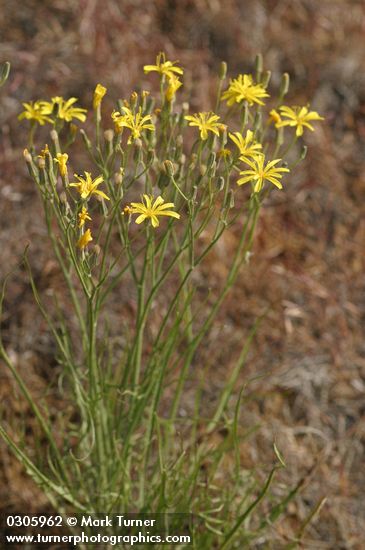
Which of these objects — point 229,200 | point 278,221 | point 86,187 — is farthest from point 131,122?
point 278,221

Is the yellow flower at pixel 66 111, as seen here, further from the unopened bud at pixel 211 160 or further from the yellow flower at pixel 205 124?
the unopened bud at pixel 211 160

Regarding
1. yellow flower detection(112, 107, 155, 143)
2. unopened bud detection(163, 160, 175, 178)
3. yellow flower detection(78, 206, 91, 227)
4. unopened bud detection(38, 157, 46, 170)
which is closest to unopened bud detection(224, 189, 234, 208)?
unopened bud detection(163, 160, 175, 178)

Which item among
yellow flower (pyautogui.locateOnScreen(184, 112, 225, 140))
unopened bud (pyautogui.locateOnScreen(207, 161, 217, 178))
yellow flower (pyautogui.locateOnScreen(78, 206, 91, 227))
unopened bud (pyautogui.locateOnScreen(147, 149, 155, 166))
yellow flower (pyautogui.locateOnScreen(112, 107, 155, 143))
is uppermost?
yellow flower (pyautogui.locateOnScreen(184, 112, 225, 140))

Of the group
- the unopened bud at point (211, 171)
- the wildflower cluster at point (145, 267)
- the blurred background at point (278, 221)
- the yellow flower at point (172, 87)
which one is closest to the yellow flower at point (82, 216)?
the wildflower cluster at point (145, 267)

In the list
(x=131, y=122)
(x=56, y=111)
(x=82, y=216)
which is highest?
(x=56, y=111)

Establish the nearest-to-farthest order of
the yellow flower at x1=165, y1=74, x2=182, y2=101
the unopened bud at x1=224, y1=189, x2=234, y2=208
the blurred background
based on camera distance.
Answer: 1. the unopened bud at x1=224, y1=189, x2=234, y2=208
2. the yellow flower at x1=165, y1=74, x2=182, y2=101
3. the blurred background

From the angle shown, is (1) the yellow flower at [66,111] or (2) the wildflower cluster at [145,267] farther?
(1) the yellow flower at [66,111]

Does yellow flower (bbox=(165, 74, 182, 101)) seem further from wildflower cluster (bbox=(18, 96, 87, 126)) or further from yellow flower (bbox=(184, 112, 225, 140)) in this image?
wildflower cluster (bbox=(18, 96, 87, 126))

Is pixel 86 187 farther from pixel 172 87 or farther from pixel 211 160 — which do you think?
pixel 172 87
